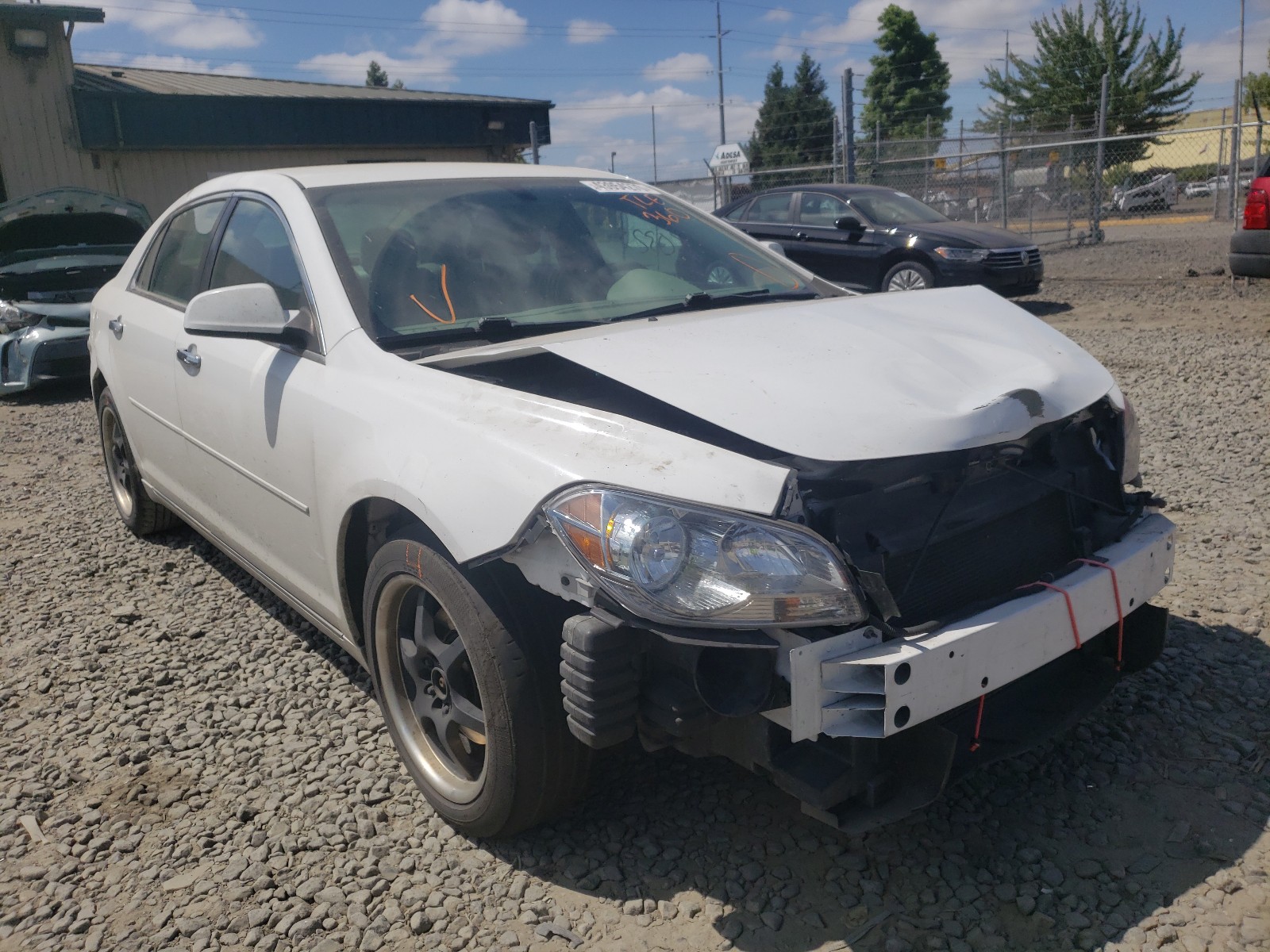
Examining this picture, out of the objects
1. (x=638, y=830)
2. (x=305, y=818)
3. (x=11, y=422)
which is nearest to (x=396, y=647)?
(x=305, y=818)

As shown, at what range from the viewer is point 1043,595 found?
2256 millimetres

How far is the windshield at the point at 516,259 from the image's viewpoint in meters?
3.03

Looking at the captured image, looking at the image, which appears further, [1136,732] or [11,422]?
[11,422]

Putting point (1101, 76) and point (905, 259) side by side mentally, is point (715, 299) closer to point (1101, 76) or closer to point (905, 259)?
point (905, 259)

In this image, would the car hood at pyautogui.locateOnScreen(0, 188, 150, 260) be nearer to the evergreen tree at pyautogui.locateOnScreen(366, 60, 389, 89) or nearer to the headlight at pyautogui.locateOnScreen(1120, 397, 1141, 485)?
the headlight at pyautogui.locateOnScreen(1120, 397, 1141, 485)

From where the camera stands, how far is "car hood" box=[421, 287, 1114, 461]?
7.17 feet

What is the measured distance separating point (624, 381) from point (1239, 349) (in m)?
7.42

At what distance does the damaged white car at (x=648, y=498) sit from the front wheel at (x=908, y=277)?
8031 millimetres

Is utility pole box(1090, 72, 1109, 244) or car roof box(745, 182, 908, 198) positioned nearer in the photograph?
car roof box(745, 182, 908, 198)

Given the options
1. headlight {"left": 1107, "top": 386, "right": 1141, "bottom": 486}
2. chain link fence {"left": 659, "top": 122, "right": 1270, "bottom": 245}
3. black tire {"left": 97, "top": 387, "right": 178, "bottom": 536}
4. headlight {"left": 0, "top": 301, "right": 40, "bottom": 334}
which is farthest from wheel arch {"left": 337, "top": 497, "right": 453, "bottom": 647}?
chain link fence {"left": 659, "top": 122, "right": 1270, "bottom": 245}

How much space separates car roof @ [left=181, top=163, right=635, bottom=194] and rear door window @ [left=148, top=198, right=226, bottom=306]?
127 millimetres

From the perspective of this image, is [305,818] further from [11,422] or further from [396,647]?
[11,422]

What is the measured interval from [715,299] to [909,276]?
848 centimetres

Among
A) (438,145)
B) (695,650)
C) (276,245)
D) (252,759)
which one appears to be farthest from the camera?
(438,145)
